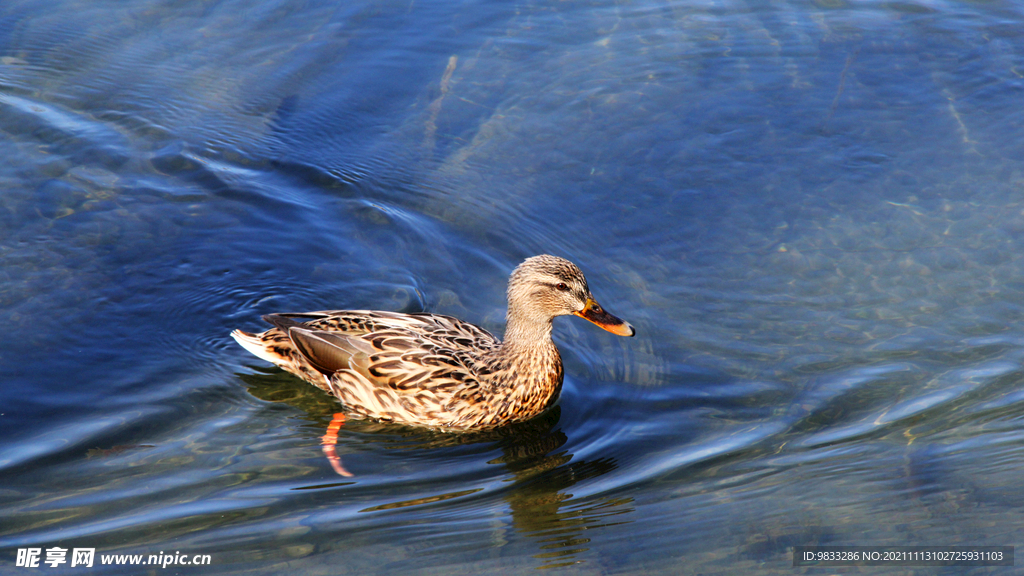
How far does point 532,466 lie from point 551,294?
131cm

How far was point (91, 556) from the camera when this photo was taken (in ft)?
17.7

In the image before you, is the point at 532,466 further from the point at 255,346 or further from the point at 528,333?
the point at 255,346

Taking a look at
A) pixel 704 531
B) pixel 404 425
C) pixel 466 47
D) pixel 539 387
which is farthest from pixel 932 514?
pixel 466 47

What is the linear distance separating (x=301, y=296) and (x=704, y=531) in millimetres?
4311

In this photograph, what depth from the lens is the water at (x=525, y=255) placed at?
5727mm

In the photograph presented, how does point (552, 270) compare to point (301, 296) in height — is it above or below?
above

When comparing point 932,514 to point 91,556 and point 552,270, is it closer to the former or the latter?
point 552,270

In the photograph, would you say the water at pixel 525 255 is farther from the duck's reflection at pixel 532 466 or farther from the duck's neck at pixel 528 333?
the duck's neck at pixel 528 333

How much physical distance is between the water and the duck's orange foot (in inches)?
2.7

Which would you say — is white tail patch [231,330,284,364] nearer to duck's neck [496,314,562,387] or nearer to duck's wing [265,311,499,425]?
duck's wing [265,311,499,425]

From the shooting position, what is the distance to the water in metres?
5.73

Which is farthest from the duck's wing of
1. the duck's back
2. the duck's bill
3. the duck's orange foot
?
the duck's bill

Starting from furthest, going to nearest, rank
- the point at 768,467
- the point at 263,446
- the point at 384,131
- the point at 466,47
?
the point at 466,47
the point at 384,131
the point at 263,446
the point at 768,467

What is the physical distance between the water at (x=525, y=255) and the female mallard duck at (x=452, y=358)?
0.22 m
